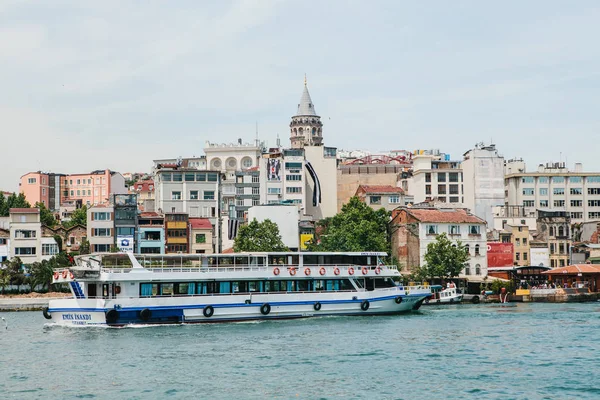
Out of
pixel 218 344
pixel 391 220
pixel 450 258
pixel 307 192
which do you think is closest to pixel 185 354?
pixel 218 344

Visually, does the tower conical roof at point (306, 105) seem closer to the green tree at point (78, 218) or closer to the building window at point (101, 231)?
the green tree at point (78, 218)

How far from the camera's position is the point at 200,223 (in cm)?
9188

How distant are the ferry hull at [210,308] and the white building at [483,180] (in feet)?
166

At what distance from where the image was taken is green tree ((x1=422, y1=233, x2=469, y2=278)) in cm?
7394

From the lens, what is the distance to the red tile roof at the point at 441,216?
81.0m

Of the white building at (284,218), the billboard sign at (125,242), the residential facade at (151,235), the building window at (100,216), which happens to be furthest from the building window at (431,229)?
the building window at (100,216)

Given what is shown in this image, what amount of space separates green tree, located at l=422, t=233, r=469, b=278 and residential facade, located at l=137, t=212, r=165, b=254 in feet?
86.8

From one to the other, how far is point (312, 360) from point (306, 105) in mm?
137629

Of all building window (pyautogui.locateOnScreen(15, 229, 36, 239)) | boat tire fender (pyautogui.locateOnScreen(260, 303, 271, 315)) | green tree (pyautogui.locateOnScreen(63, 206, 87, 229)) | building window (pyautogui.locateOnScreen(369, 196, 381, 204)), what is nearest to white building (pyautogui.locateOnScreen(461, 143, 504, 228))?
building window (pyautogui.locateOnScreen(369, 196, 381, 204))

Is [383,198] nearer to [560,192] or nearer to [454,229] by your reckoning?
[454,229]

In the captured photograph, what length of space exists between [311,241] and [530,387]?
61.7 m

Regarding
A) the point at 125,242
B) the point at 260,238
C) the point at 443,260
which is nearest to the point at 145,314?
the point at 443,260

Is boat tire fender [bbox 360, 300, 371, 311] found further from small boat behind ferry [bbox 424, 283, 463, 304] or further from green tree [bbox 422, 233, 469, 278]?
green tree [bbox 422, 233, 469, 278]

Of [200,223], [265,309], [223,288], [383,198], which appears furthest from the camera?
[383,198]
